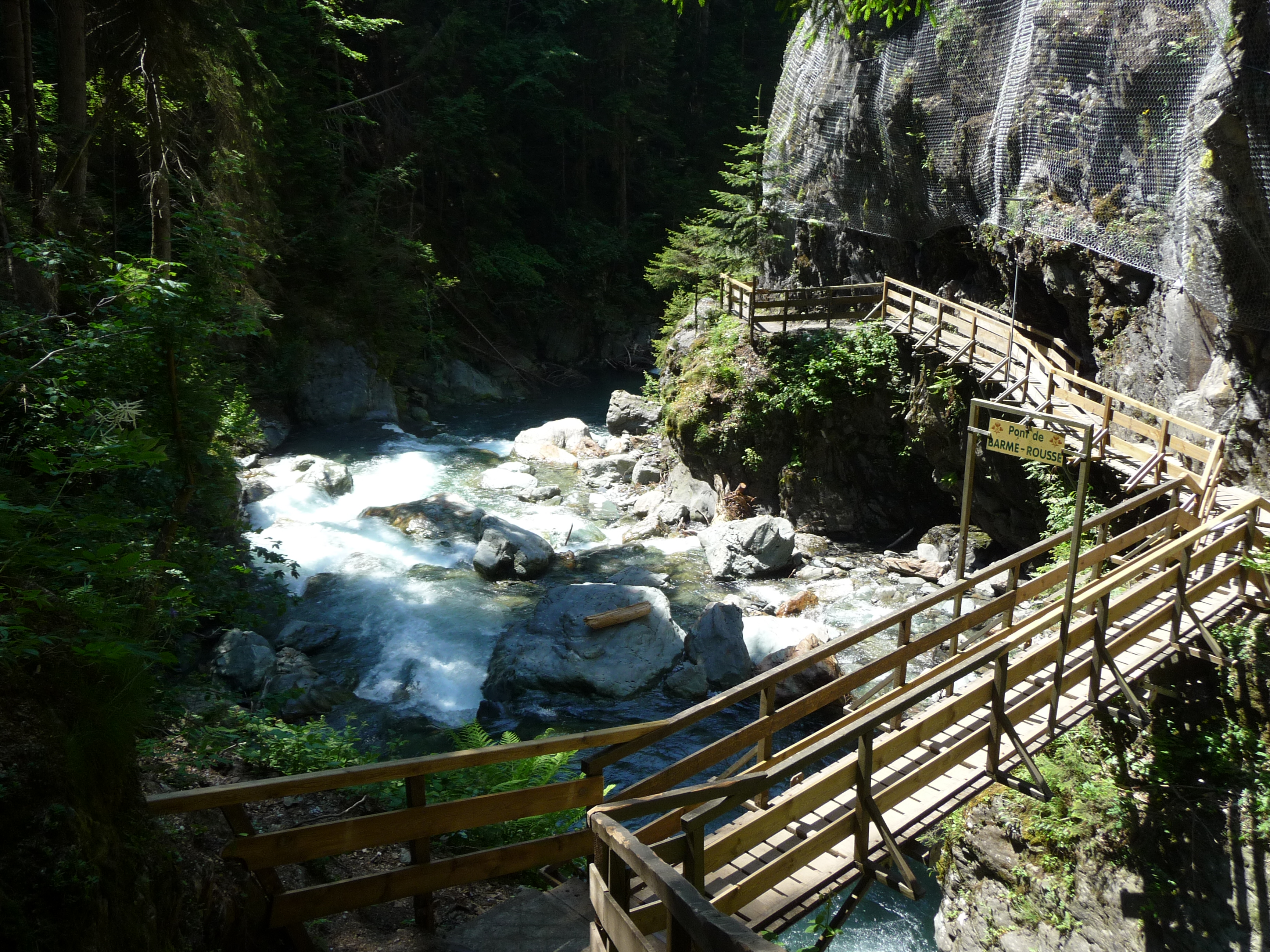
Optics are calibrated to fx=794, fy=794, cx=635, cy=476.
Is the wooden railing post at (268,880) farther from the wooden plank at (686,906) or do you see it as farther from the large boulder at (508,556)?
the large boulder at (508,556)

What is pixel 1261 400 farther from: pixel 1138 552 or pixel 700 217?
pixel 700 217

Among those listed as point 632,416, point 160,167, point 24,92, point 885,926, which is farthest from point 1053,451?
point 632,416

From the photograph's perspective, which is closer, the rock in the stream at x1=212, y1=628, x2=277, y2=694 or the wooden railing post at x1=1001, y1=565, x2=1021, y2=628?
the wooden railing post at x1=1001, y1=565, x2=1021, y2=628

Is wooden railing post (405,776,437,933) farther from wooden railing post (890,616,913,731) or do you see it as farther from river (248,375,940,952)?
river (248,375,940,952)

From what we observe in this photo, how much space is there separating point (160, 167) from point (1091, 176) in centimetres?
1276

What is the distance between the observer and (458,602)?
13086 mm

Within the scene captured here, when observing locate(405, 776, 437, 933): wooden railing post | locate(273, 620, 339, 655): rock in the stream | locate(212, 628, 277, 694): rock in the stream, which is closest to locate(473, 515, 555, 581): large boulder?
locate(273, 620, 339, 655): rock in the stream

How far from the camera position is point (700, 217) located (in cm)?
3009

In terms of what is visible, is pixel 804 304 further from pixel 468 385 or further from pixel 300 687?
pixel 468 385

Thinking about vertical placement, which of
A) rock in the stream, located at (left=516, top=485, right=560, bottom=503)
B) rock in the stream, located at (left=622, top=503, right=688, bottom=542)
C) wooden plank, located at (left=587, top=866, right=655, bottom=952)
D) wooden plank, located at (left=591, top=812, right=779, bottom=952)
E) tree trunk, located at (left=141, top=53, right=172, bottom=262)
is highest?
tree trunk, located at (left=141, top=53, right=172, bottom=262)

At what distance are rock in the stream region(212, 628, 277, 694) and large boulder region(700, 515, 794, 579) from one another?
7.55 meters

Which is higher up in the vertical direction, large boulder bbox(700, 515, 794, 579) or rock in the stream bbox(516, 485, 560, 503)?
large boulder bbox(700, 515, 794, 579)

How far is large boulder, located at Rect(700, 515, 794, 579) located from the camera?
46.9 feet

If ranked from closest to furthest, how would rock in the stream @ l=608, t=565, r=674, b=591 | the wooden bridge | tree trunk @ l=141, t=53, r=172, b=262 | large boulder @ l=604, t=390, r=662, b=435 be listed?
the wooden bridge
tree trunk @ l=141, t=53, r=172, b=262
rock in the stream @ l=608, t=565, r=674, b=591
large boulder @ l=604, t=390, r=662, b=435
